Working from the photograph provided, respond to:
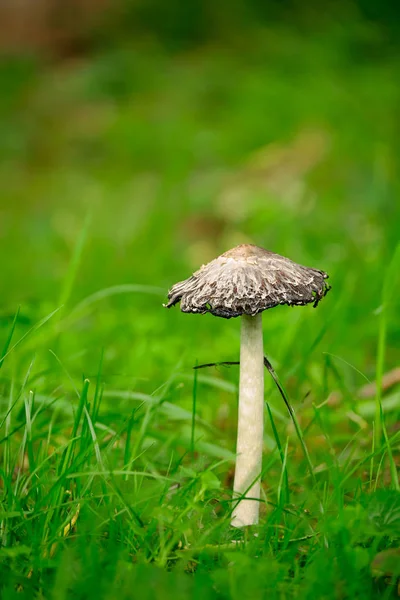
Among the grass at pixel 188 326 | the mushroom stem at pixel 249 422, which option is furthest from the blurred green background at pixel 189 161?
the mushroom stem at pixel 249 422

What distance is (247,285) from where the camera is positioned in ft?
6.61

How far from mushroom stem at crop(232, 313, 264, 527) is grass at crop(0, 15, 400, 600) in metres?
0.09

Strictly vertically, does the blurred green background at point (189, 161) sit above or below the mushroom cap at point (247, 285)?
above

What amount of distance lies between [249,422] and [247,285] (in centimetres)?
58

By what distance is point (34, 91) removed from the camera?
576 inches

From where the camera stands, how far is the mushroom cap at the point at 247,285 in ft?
6.52

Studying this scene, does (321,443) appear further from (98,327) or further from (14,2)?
(14,2)

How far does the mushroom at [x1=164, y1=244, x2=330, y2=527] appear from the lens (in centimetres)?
200

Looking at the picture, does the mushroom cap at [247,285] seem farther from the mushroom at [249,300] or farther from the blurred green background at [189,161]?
the blurred green background at [189,161]

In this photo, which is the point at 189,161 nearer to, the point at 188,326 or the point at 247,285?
the point at 188,326

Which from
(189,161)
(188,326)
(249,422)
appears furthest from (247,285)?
(189,161)

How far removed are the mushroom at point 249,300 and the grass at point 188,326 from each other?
114 millimetres

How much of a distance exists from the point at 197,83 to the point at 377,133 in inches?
204

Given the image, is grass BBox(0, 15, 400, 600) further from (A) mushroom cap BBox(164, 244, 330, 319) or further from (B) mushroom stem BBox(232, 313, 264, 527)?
(A) mushroom cap BBox(164, 244, 330, 319)
